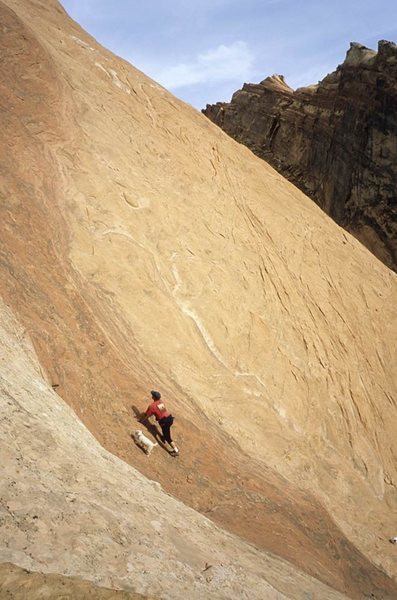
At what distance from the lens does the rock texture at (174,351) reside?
4496 millimetres

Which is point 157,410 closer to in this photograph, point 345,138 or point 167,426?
point 167,426

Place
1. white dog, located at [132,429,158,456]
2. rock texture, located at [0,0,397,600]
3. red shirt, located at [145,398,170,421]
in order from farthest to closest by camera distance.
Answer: red shirt, located at [145,398,170,421] → white dog, located at [132,429,158,456] → rock texture, located at [0,0,397,600]

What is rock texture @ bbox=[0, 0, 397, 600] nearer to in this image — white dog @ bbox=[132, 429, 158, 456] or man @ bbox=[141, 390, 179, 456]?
white dog @ bbox=[132, 429, 158, 456]

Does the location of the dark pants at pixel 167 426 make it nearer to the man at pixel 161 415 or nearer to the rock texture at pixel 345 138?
the man at pixel 161 415

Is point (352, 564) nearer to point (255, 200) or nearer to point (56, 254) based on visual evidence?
point (56, 254)

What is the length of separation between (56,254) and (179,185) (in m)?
4.59

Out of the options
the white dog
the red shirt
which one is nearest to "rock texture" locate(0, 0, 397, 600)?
the white dog

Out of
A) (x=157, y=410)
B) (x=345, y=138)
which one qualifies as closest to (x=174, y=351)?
(x=157, y=410)

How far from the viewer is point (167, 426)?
7.65 meters

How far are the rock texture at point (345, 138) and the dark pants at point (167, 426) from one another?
26.3 metres

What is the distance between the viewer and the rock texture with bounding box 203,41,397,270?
101ft

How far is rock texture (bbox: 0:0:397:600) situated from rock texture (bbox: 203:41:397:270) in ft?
57.9

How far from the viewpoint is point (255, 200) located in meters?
14.1

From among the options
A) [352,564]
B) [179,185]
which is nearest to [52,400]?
[352,564]
